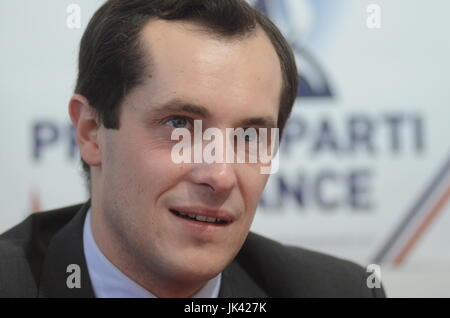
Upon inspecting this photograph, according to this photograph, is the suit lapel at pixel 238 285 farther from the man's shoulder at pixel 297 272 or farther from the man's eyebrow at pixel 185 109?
the man's eyebrow at pixel 185 109

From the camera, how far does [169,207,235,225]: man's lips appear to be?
3.30 feet

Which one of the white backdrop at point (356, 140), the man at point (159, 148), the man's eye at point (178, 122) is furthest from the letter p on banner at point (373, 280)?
the man's eye at point (178, 122)

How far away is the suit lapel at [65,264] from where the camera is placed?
3.64 ft

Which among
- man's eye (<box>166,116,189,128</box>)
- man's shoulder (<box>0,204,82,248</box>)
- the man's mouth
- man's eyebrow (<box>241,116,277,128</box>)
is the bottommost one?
man's shoulder (<box>0,204,82,248</box>)

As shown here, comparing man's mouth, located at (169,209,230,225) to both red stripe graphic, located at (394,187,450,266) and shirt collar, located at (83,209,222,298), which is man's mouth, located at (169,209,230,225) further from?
red stripe graphic, located at (394,187,450,266)

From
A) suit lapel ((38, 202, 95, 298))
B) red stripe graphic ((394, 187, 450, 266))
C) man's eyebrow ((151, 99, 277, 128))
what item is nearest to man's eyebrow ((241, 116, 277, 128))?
man's eyebrow ((151, 99, 277, 128))

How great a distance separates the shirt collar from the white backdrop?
0.49 m

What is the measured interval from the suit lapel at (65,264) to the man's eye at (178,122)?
1.06 feet

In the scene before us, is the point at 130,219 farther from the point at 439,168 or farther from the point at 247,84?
the point at 439,168

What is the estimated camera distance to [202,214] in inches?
39.6

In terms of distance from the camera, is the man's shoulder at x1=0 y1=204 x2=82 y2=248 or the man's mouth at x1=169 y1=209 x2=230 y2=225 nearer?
the man's mouth at x1=169 y1=209 x2=230 y2=225

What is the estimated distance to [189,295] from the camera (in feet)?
3.77

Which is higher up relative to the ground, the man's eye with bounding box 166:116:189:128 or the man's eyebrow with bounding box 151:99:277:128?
the man's eyebrow with bounding box 151:99:277:128

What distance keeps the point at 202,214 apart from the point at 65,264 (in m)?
0.31
